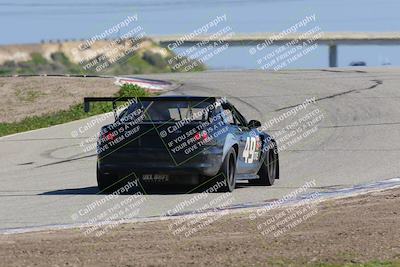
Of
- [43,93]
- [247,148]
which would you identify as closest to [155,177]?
[247,148]

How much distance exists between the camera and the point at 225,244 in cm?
1009

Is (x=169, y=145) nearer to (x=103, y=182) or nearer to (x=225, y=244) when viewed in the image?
(x=103, y=182)

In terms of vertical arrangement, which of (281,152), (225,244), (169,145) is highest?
(225,244)

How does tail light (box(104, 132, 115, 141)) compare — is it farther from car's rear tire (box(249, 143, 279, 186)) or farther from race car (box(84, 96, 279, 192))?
car's rear tire (box(249, 143, 279, 186))

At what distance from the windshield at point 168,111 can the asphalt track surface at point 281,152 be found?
1038 mm

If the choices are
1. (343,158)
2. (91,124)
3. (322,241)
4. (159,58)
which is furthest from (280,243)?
(159,58)

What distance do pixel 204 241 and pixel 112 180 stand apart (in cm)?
521

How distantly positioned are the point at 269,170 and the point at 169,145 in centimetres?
257

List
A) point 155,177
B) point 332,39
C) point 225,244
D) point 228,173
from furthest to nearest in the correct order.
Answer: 1. point 332,39
2. point 228,173
3. point 155,177
4. point 225,244

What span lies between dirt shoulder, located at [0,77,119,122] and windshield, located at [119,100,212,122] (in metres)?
18.3

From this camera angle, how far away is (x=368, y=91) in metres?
35.0

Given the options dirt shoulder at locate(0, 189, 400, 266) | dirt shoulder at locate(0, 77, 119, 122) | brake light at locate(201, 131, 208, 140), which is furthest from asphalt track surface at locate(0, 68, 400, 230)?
dirt shoulder at locate(0, 77, 119, 122)

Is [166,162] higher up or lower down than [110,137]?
lower down

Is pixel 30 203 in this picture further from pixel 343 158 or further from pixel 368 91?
pixel 368 91
